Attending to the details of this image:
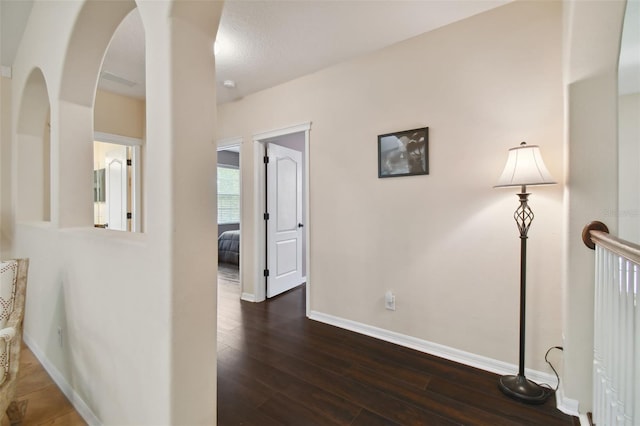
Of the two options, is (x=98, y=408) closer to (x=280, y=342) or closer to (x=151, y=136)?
(x=280, y=342)

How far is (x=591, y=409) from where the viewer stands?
154 cm

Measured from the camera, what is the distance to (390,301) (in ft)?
8.12

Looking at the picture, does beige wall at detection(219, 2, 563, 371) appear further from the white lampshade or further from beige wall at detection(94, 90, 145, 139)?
beige wall at detection(94, 90, 145, 139)

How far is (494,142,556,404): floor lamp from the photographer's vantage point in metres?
1.65

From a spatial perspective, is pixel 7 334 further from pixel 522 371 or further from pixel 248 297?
pixel 522 371

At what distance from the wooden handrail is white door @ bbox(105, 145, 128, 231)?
4.93 meters

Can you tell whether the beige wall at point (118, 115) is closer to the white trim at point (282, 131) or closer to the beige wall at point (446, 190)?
the white trim at point (282, 131)

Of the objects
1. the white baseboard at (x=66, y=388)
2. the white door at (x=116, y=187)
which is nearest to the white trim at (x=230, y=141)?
the white door at (x=116, y=187)

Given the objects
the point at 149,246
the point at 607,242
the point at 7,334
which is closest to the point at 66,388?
the point at 7,334

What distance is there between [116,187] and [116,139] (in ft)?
2.53

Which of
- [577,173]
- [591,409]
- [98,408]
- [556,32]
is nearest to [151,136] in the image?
[98,408]

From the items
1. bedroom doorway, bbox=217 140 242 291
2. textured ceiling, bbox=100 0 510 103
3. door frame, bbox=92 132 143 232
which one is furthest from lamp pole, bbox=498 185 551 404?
bedroom doorway, bbox=217 140 242 291

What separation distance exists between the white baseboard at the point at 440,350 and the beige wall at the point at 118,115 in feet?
12.1

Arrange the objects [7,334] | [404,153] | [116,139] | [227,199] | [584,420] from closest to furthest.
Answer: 1. [7,334]
2. [584,420]
3. [404,153]
4. [116,139]
5. [227,199]
